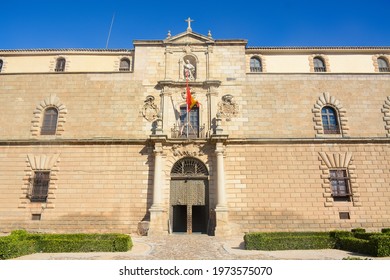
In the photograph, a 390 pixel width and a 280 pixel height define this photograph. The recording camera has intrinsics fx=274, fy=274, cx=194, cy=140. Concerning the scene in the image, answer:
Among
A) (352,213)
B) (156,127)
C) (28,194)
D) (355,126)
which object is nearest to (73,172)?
(28,194)

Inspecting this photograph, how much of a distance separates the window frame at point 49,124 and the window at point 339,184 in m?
17.2

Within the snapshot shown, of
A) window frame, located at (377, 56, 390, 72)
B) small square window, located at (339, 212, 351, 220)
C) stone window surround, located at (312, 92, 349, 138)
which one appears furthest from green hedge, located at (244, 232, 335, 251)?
window frame, located at (377, 56, 390, 72)

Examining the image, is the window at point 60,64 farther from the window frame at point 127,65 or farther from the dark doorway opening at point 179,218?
the dark doorway opening at point 179,218

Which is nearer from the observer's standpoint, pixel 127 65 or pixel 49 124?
pixel 49 124

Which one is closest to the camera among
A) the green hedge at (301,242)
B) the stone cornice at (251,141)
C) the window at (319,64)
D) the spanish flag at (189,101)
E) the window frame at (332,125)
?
the green hedge at (301,242)

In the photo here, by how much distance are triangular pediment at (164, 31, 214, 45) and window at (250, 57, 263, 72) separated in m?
3.89

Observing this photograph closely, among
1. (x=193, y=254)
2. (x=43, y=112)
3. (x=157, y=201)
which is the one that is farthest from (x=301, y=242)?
(x=43, y=112)

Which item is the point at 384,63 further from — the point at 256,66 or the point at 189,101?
the point at 189,101

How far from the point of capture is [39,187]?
52.6 ft

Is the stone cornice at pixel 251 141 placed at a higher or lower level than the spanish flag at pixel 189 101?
lower

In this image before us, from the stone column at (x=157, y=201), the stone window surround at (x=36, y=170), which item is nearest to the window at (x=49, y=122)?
the stone window surround at (x=36, y=170)

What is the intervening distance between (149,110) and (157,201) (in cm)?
578

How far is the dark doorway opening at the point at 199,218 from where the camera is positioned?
52.5 feet

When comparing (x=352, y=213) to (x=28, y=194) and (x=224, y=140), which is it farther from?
(x=28, y=194)
